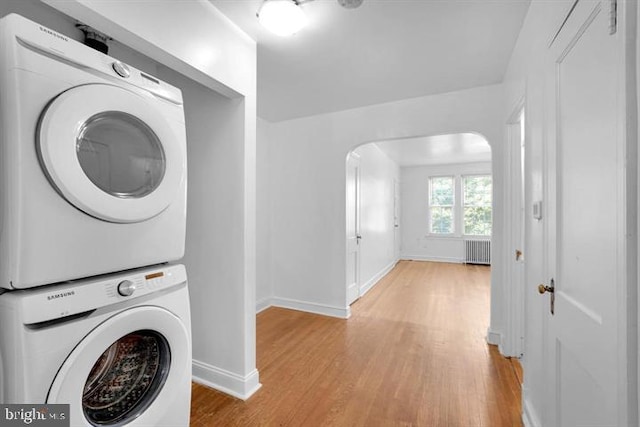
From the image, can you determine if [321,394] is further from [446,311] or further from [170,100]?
[446,311]

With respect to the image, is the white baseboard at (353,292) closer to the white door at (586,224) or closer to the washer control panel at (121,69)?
the white door at (586,224)

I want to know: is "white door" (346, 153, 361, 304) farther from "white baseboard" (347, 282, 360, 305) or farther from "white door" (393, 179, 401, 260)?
"white door" (393, 179, 401, 260)

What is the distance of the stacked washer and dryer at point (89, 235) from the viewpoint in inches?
34.5

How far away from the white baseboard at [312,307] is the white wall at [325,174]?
0.01 meters

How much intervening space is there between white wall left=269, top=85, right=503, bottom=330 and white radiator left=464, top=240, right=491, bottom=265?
4.54 metres

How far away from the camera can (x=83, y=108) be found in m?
1.00

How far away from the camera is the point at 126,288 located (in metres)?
1.10

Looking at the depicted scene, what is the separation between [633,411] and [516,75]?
2060mm

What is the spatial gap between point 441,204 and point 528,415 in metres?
6.09

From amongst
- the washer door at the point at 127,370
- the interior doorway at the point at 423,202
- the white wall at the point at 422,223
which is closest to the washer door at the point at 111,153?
the washer door at the point at 127,370

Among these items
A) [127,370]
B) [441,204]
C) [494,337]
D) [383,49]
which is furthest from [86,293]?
[441,204]

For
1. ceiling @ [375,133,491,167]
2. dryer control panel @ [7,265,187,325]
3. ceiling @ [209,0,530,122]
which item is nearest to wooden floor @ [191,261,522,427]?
dryer control panel @ [7,265,187,325]

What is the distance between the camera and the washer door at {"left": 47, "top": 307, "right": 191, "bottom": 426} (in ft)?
3.12

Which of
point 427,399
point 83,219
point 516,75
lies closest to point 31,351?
point 83,219
